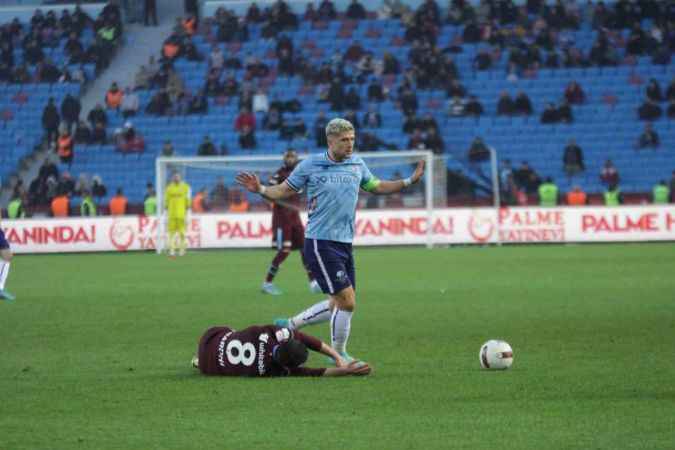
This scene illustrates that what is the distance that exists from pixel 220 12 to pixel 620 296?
28997 millimetres

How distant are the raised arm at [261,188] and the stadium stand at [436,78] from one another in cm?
2766

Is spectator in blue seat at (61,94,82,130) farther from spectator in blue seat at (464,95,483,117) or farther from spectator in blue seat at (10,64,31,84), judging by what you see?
spectator in blue seat at (464,95,483,117)

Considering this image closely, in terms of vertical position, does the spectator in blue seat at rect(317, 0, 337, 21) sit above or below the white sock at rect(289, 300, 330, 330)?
above

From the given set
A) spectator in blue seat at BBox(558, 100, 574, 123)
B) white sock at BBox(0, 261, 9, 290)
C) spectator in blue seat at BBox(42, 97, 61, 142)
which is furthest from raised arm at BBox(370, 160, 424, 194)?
spectator in blue seat at BBox(42, 97, 61, 142)

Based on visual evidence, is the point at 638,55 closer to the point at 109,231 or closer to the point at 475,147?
the point at 475,147

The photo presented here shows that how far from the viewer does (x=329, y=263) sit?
1032cm

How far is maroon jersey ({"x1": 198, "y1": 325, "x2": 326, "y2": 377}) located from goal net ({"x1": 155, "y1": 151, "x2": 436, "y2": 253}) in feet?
76.5

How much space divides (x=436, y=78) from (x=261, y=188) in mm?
30838

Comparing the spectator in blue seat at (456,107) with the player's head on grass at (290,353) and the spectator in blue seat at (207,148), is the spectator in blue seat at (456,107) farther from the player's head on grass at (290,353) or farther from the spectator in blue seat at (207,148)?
the player's head on grass at (290,353)

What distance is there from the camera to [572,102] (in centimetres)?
3978

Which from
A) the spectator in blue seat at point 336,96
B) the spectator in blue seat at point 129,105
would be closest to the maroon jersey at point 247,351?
the spectator in blue seat at point 336,96

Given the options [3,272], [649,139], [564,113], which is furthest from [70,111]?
[3,272]

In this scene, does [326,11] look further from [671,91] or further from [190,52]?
[671,91]

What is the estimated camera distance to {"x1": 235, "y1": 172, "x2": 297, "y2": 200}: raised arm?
1016cm
